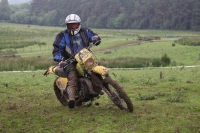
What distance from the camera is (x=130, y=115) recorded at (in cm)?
867

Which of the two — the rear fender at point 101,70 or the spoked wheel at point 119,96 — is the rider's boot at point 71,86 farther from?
the spoked wheel at point 119,96

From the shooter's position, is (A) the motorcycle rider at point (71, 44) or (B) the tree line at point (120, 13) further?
(B) the tree line at point (120, 13)

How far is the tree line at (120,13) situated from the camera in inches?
4439

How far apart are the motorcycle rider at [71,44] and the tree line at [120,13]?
99.8 m

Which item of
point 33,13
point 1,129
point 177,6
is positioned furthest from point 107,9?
point 1,129

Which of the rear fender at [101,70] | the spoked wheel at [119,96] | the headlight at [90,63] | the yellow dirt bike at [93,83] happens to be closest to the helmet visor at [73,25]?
the yellow dirt bike at [93,83]

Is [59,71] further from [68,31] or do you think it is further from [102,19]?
[102,19]

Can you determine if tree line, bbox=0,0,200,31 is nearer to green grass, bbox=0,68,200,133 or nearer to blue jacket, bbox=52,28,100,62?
green grass, bbox=0,68,200,133

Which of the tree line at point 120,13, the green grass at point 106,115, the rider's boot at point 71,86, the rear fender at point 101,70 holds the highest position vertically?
the rear fender at point 101,70

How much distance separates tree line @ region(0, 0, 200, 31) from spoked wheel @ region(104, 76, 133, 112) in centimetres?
10027

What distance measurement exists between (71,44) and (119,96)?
1918 millimetres

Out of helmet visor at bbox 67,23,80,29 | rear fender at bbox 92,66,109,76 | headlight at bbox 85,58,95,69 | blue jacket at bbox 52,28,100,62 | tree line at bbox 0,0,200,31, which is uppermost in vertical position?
helmet visor at bbox 67,23,80,29

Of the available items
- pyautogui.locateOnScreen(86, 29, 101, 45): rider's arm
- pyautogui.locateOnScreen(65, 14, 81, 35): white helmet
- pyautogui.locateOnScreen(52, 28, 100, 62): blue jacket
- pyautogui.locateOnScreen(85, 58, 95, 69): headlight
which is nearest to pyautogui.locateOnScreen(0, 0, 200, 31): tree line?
pyautogui.locateOnScreen(86, 29, 101, 45): rider's arm

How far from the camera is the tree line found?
11275 centimetres
